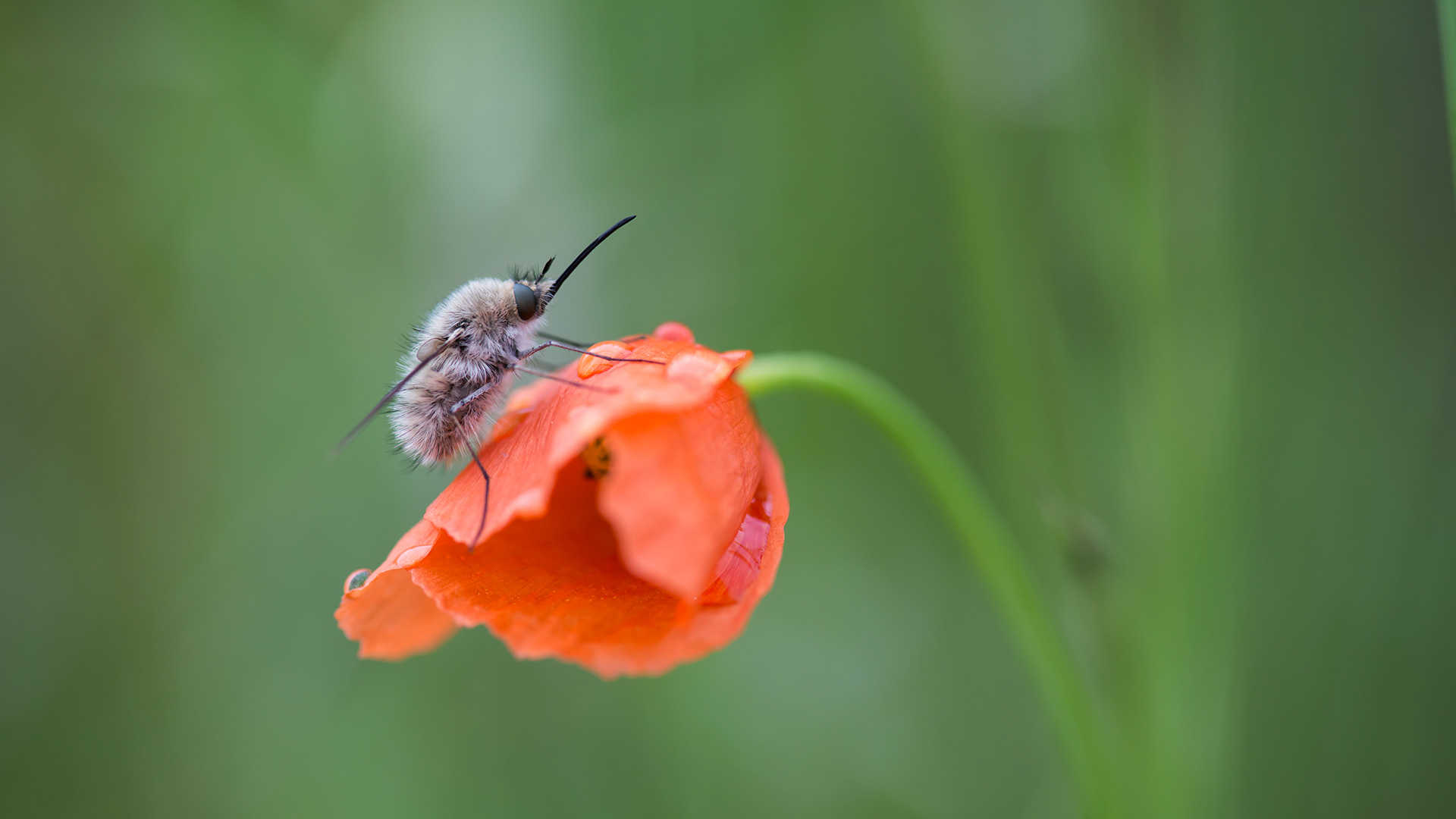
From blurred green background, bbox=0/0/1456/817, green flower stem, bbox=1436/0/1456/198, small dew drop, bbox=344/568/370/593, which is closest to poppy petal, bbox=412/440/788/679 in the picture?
small dew drop, bbox=344/568/370/593

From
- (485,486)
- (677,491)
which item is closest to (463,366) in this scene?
(485,486)

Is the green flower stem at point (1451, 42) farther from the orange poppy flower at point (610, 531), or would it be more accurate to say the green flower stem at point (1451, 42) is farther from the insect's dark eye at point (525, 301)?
the insect's dark eye at point (525, 301)

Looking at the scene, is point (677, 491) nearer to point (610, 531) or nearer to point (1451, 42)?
point (610, 531)

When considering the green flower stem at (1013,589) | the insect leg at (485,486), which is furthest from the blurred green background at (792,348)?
the insect leg at (485,486)

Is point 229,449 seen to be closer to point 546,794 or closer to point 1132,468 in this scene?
point 546,794

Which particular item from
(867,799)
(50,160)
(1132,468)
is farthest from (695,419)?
(50,160)

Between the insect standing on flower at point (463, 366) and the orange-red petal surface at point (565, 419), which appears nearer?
the orange-red petal surface at point (565, 419)
